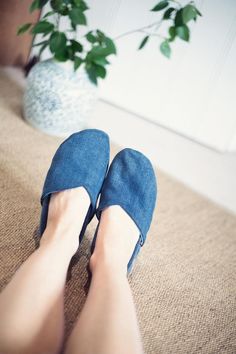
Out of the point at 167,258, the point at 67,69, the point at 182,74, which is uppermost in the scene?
the point at 182,74

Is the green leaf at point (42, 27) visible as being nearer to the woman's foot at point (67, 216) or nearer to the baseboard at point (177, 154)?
the baseboard at point (177, 154)

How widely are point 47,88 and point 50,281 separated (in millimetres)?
818

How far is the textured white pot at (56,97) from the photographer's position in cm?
107

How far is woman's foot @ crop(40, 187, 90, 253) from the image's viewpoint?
54cm

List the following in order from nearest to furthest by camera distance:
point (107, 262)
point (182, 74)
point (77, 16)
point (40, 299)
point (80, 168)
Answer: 1. point (40, 299)
2. point (107, 262)
3. point (80, 168)
4. point (77, 16)
5. point (182, 74)

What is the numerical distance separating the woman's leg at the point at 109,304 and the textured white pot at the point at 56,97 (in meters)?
0.63

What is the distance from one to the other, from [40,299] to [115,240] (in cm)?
21

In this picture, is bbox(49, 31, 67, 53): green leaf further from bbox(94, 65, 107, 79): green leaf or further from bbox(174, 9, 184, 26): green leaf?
bbox(174, 9, 184, 26): green leaf

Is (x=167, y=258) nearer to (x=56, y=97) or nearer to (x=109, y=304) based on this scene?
(x=109, y=304)

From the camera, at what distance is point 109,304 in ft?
1.41

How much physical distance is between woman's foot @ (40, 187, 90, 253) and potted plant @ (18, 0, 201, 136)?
56cm

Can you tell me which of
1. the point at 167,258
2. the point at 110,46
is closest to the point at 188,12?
the point at 110,46

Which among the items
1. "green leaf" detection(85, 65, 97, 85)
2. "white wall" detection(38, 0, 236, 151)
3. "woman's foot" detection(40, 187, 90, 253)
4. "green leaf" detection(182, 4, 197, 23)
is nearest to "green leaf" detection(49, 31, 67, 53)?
"green leaf" detection(85, 65, 97, 85)

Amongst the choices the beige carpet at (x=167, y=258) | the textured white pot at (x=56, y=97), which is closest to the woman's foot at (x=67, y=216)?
the beige carpet at (x=167, y=258)
